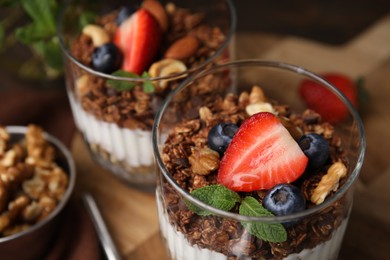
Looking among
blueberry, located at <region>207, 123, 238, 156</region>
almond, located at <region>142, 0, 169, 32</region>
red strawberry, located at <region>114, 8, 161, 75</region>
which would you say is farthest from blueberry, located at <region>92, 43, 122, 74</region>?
blueberry, located at <region>207, 123, 238, 156</region>

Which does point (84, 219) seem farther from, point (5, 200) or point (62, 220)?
point (5, 200)

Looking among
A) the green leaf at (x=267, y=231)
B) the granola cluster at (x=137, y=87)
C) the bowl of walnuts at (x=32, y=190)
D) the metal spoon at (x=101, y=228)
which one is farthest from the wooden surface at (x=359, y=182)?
the green leaf at (x=267, y=231)

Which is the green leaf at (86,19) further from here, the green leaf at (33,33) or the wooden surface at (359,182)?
the wooden surface at (359,182)

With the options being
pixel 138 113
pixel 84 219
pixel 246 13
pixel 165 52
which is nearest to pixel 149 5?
pixel 165 52

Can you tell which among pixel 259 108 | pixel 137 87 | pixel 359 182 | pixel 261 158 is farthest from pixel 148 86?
pixel 359 182

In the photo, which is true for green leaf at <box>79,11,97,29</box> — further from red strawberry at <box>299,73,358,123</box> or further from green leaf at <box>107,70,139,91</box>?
red strawberry at <box>299,73,358,123</box>

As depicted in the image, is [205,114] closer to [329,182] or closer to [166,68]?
[166,68]
